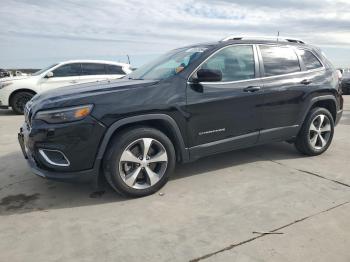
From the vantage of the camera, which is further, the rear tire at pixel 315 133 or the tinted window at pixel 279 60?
the rear tire at pixel 315 133

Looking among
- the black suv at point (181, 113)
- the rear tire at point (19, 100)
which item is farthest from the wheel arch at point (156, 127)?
the rear tire at point (19, 100)

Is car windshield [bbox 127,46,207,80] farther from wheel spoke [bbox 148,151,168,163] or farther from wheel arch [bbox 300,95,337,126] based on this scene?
wheel arch [bbox 300,95,337,126]

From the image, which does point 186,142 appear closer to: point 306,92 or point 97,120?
point 97,120

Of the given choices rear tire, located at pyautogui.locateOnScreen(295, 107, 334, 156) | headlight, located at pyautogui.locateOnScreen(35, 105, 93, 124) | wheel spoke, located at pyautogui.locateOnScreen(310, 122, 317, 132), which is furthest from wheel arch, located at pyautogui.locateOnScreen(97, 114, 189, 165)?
wheel spoke, located at pyautogui.locateOnScreen(310, 122, 317, 132)

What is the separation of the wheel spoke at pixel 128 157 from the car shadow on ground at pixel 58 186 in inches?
17.4

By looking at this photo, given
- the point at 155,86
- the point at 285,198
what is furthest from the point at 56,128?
the point at 285,198

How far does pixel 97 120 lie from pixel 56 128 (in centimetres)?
40

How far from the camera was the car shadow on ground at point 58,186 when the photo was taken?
3855mm

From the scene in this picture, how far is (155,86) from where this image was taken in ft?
13.1

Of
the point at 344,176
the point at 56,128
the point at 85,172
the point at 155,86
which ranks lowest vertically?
the point at 344,176

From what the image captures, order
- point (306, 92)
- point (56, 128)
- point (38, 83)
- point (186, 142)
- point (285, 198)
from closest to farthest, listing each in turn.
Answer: point (56, 128) < point (285, 198) < point (186, 142) < point (306, 92) < point (38, 83)

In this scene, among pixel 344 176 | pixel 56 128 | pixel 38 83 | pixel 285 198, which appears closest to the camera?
pixel 56 128

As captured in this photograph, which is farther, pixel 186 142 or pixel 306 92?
pixel 306 92

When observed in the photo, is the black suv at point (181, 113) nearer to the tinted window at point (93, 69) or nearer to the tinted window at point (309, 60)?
the tinted window at point (309, 60)
